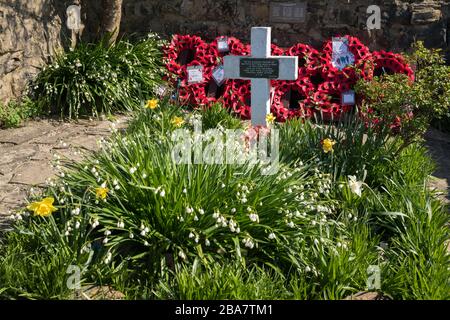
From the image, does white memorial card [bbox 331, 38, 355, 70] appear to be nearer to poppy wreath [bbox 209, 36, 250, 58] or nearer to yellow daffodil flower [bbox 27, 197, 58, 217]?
poppy wreath [bbox 209, 36, 250, 58]

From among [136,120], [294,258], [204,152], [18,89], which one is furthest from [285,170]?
[18,89]

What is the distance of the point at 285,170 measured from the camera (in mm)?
4023

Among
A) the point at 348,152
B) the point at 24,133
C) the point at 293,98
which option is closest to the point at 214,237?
the point at 348,152

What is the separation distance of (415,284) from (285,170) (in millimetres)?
1222

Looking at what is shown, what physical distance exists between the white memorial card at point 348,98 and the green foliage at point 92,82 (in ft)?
7.29

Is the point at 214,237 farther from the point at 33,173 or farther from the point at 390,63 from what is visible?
the point at 390,63

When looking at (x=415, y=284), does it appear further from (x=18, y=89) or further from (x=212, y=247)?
(x=18, y=89)

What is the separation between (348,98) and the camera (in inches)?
284

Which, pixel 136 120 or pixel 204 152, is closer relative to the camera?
pixel 204 152

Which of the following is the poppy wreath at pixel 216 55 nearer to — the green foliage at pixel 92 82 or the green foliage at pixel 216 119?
the green foliage at pixel 92 82

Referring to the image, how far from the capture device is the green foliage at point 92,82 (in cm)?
670

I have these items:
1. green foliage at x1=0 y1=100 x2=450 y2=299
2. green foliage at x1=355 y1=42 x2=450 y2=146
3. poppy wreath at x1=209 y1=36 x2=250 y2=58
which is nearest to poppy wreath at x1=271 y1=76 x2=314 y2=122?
poppy wreath at x1=209 y1=36 x2=250 y2=58

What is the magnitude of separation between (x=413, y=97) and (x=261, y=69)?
1444 millimetres

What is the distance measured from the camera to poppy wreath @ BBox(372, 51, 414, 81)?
7.16 m
